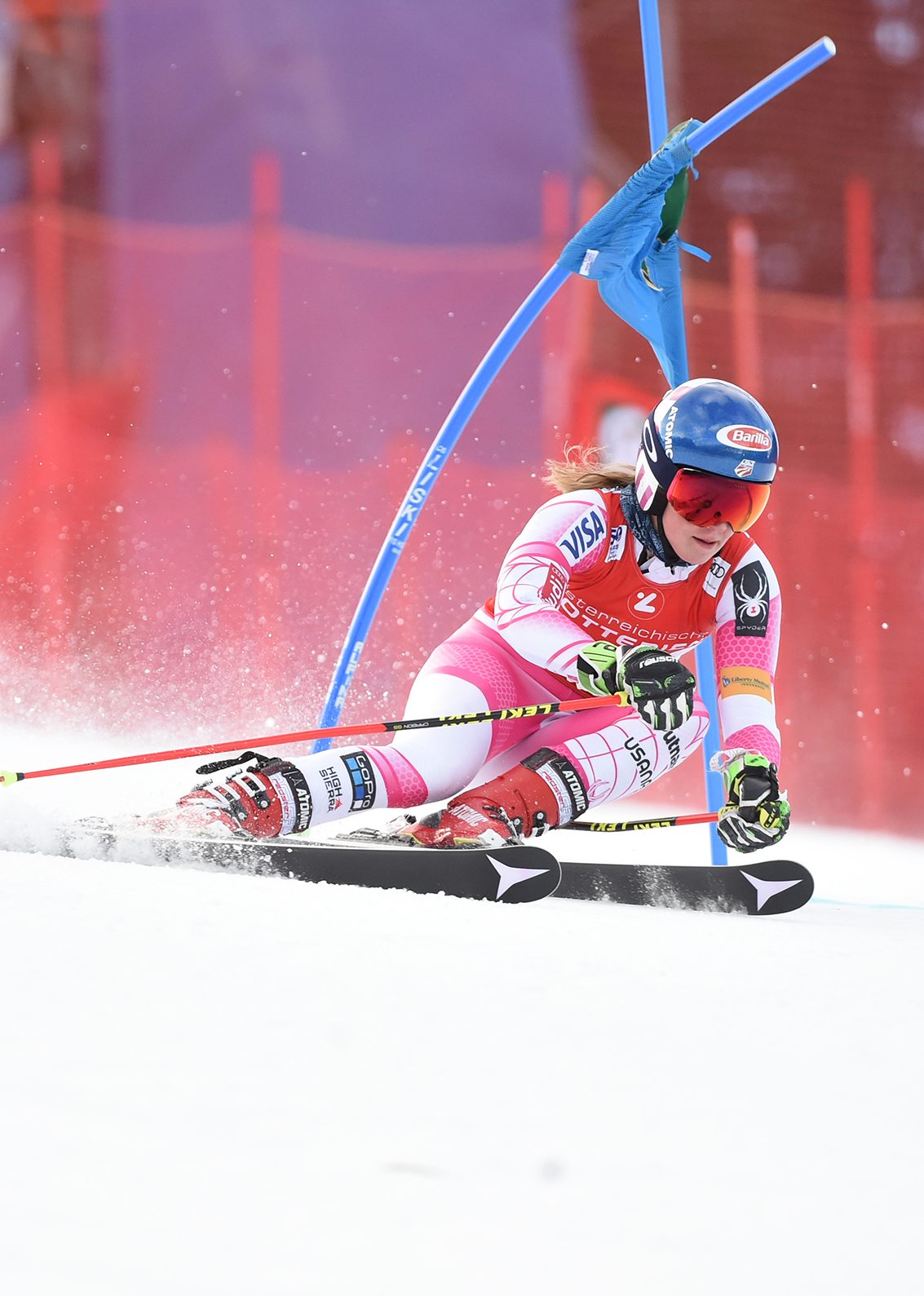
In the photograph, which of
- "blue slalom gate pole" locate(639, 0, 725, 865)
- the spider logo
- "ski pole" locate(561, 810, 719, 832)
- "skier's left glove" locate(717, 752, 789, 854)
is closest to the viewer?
"skier's left glove" locate(717, 752, 789, 854)

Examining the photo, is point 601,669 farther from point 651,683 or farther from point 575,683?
Result: point 575,683

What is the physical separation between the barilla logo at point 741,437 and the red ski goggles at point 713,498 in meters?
0.08

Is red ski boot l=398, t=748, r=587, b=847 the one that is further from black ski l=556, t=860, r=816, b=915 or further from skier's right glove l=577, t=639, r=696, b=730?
skier's right glove l=577, t=639, r=696, b=730

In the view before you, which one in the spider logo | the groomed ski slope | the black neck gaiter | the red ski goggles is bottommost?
the groomed ski slope

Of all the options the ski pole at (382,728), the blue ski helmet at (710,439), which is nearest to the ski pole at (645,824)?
the ski pole at (382,728)

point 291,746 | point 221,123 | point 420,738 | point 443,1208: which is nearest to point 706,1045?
point 443,1208

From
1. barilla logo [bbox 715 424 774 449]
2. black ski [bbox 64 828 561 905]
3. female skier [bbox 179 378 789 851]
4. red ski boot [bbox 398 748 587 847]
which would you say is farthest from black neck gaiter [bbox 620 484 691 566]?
black ski [bbox 64 828 561 905]

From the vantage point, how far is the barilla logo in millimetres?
3215

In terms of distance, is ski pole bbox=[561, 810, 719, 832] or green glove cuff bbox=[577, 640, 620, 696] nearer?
green glove cuff bbox=[577, 640, 620, 696]

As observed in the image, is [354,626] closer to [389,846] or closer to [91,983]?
[389,846]

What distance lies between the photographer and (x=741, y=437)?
3.23 m

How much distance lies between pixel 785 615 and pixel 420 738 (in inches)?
170

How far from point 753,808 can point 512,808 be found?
55cm

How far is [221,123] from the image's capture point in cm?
812
